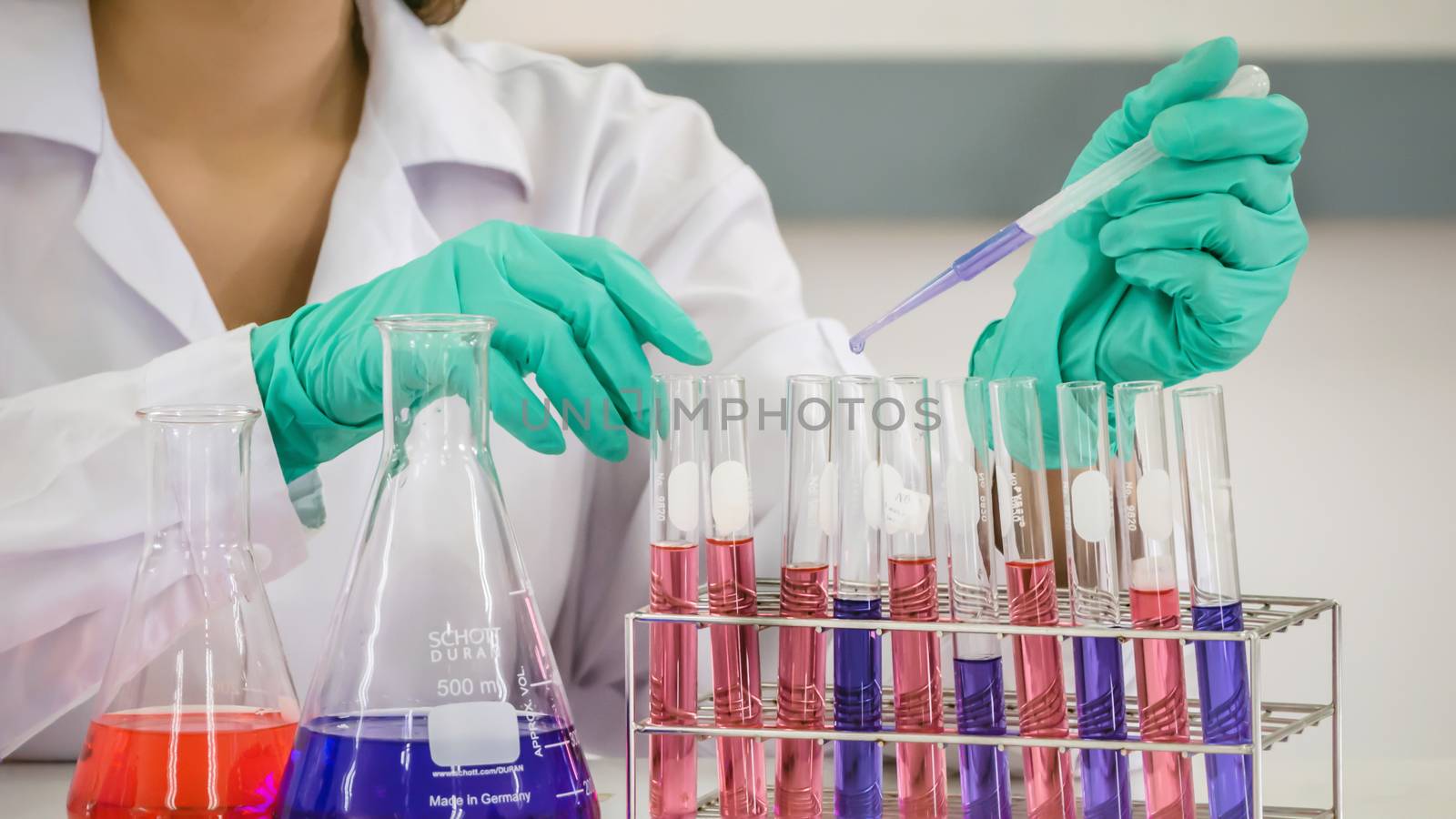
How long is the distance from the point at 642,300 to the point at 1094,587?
40 centimetres

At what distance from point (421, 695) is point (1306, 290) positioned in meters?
1.14

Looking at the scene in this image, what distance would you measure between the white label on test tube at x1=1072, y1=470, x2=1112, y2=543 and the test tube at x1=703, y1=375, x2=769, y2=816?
0.55 feet

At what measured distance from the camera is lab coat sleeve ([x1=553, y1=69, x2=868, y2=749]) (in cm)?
134

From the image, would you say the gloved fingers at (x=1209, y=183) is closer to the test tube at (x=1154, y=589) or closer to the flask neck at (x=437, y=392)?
the test tube at (x=1154, y=589)

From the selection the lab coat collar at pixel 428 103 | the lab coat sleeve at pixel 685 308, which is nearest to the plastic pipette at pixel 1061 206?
the lab coat sleeve at pixel 685 308

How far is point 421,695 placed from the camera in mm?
590

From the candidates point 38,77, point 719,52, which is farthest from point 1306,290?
point 38,77

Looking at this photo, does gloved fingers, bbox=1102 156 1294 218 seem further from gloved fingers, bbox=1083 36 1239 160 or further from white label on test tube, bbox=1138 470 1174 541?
white label on test tube, bbox=1138 470 1174 541

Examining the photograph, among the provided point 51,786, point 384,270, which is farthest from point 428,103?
point 51,786

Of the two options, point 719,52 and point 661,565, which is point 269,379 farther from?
point 719,52

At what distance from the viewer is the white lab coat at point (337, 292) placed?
101 centimetres

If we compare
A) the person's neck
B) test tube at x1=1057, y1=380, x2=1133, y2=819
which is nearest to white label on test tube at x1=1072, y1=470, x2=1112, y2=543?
test tube at x1=1057, y1=380, x2=1133, y2=819

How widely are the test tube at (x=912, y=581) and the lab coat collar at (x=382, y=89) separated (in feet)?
2.86

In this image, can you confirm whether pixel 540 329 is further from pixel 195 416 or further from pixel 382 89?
pixel 382 89
